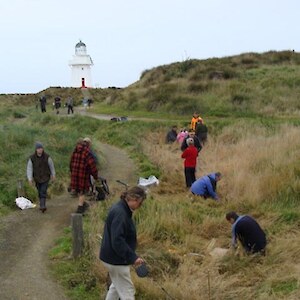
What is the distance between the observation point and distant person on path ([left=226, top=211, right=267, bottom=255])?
775 centimetres

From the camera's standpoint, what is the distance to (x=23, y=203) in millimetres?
10820

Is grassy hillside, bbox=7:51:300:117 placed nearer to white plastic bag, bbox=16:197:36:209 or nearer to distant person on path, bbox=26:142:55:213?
white plastic bag, bbox=16:197:36:209

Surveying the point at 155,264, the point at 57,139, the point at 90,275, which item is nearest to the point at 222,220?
the point at 155,264

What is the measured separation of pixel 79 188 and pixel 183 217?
2290 millimetres

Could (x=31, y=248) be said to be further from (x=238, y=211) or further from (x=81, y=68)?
(x=81, y=68)

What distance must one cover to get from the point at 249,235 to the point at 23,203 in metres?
5.36

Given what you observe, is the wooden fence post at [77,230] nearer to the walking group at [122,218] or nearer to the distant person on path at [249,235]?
the walking group at [122,218]

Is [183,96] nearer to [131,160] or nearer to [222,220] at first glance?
[131,160]

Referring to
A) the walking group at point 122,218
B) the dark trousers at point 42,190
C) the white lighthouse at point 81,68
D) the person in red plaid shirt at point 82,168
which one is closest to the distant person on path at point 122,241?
the walking group at point 122,218

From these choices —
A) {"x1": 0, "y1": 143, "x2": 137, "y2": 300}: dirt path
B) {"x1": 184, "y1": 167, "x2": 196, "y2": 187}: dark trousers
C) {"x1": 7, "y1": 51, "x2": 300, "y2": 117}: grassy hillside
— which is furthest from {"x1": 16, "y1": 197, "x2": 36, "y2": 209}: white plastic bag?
{"x1": 7, "y1": 51, "x2": 300, "y2": 117}: grassy hillside

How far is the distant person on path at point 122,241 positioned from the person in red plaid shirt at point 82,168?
4.64 metres

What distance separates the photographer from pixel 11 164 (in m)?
13.5

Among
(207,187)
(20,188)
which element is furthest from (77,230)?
(207,187)

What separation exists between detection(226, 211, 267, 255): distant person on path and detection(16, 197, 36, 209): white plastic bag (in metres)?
5.04
